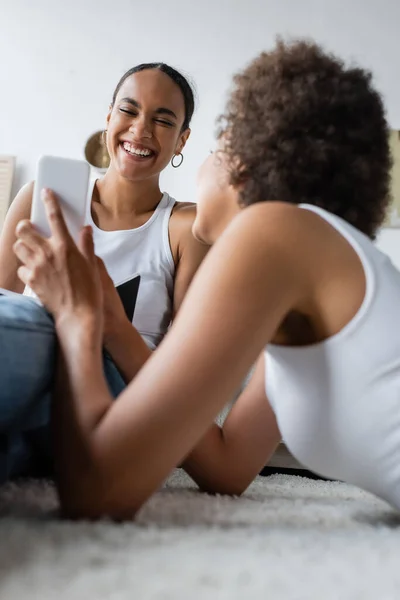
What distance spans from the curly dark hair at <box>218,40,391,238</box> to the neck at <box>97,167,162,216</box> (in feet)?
2.30

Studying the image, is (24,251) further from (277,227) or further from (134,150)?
(134,150)

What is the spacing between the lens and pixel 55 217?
71 centimetres

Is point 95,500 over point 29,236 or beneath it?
beneath

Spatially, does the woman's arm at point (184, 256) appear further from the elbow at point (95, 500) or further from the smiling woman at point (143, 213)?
the elbow at point (95, 500)

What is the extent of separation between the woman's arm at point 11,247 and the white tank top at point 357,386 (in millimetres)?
867

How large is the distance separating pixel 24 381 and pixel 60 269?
5.6 inches

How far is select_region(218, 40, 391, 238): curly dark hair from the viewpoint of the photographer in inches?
26.8

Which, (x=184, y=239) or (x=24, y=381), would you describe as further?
(x=184, y=239)

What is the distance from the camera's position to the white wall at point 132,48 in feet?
9.80

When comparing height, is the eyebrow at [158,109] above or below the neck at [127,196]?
above

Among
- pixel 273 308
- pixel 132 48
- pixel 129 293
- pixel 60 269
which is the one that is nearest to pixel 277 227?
pixel 273 308

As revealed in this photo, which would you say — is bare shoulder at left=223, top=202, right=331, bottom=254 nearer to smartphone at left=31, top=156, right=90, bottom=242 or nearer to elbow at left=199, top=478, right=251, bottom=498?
smartphone at left=31, top=156, right=90, bottom=242

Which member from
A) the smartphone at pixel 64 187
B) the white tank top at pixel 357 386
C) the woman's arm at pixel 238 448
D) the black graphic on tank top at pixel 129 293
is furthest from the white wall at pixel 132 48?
the white tank top at pixel 357 386

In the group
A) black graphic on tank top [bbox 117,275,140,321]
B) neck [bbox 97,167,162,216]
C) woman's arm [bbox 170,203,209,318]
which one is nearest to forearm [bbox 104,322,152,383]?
black graphic on tank top [bbox 117,275,140,321]
